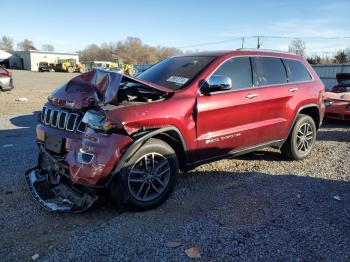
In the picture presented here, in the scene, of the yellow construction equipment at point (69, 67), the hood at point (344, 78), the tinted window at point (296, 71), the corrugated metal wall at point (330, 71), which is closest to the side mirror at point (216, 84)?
the tinted window at point (296, 71)

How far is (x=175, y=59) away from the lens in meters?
5.74

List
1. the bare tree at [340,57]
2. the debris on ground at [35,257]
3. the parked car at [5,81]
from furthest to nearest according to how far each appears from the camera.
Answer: the bare tree at [340,57] → the parked car at [5,81] → the debris on ground at [35,257]

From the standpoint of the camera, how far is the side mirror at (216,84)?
4664mm

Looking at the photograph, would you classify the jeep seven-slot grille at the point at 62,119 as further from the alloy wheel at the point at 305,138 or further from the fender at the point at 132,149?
the alloy wheel at the point at 305,138

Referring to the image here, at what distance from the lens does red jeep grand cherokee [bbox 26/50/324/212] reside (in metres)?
3.90

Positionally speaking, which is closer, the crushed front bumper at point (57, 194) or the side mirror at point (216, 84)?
the crushed front bumper at point (57, 194)

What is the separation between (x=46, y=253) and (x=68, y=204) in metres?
0.76

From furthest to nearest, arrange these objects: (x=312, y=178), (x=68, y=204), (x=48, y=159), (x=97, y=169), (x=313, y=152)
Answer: (x=313, y=152), (x=312, y=178), (x=48, y=159), (x=68, y=204), (x=97, y=169)

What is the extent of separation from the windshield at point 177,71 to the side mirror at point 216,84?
23cm

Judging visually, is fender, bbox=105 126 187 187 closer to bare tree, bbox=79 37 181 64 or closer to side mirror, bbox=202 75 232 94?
side mirror, bbox=202 75 232 94

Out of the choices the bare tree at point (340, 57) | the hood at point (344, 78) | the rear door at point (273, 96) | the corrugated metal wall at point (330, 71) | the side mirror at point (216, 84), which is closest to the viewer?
the side mirror at point (216, 84)

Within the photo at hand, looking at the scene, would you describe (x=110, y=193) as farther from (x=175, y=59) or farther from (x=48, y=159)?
(x=175, y=59)

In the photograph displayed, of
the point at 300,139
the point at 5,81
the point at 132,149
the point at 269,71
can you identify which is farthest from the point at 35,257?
the point at 5,81

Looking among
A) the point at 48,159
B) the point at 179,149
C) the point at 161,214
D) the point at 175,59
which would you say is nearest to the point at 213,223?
the point at 161,214
